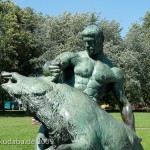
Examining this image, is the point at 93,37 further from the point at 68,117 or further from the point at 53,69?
the point at 68,117

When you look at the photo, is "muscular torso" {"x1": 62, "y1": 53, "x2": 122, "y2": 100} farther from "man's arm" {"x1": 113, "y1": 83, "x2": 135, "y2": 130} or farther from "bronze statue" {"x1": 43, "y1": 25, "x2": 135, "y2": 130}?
"man's arm" {"x1": 113, "y1": 83, "x2": 135, "y2": 130}

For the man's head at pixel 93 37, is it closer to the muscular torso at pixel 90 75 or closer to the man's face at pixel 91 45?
the man's face at pixel 91 45

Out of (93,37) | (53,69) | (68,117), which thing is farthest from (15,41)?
(68,117)

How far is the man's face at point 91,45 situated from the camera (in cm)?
404

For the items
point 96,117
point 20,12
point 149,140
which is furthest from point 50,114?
point 20,12

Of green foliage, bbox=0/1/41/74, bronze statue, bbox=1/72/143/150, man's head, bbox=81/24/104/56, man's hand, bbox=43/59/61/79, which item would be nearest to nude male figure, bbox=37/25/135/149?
man's head, bbox=81/24/104/56

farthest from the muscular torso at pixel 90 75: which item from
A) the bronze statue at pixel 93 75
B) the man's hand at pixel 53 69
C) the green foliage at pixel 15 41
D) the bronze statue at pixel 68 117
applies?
the green foliage at pixel 15 41

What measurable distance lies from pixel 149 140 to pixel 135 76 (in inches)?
869

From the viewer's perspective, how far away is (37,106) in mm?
3137

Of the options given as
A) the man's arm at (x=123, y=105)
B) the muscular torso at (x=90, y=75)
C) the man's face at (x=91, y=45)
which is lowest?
the man's arm at (x=123, y=105)

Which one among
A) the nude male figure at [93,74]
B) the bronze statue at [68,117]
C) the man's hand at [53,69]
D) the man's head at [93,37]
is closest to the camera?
the bronze statue at [68,117]

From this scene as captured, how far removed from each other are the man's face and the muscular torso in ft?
0.37

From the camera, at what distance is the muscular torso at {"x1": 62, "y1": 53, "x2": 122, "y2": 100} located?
168 inches

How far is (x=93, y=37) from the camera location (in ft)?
13.1
